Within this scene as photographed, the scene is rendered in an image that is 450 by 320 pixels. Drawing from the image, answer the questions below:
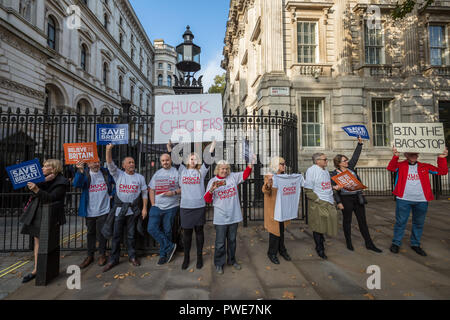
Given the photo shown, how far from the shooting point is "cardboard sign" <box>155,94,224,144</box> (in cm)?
468

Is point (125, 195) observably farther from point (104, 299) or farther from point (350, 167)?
point (350, 167)

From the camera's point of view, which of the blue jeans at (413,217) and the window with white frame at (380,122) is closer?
the blue jeans at (413,217)

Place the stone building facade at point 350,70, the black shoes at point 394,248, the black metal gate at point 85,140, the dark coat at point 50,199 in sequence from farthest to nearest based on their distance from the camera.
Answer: the stone building facade at point 350,70 → the black metal gate at point 85,140 → the black shoes at point 394,248 → the dark coat at point 50,199

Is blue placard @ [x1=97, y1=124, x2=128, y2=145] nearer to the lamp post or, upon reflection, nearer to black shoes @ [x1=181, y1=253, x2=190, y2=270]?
the lamp post

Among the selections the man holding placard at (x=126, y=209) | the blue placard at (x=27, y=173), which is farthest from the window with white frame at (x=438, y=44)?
the blue placard at (x=27, y=173)

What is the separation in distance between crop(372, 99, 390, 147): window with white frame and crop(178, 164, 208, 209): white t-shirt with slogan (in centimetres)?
1311

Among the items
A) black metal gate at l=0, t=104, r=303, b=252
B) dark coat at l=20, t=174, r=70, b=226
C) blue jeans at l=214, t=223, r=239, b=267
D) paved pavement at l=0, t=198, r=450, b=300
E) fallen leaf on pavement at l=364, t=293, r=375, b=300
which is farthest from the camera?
black metal gate at l=0, t=104, r=303, b=252

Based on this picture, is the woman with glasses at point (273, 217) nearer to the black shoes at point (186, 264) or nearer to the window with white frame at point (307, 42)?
the black shoes at point (186, 264)

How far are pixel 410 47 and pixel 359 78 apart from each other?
3.74m

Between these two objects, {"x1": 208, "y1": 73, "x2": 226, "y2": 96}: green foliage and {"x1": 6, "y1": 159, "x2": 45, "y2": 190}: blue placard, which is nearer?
{"x1": 6, "y1": 159, "x2": 45, "y2": 190}: blue placard

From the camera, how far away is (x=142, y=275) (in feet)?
12.2

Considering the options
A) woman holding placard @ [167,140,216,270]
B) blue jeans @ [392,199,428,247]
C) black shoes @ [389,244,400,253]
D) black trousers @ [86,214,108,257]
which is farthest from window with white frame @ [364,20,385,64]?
black trousers @ [86,214,108,257]

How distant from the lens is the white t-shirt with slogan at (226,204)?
381 centimetres
